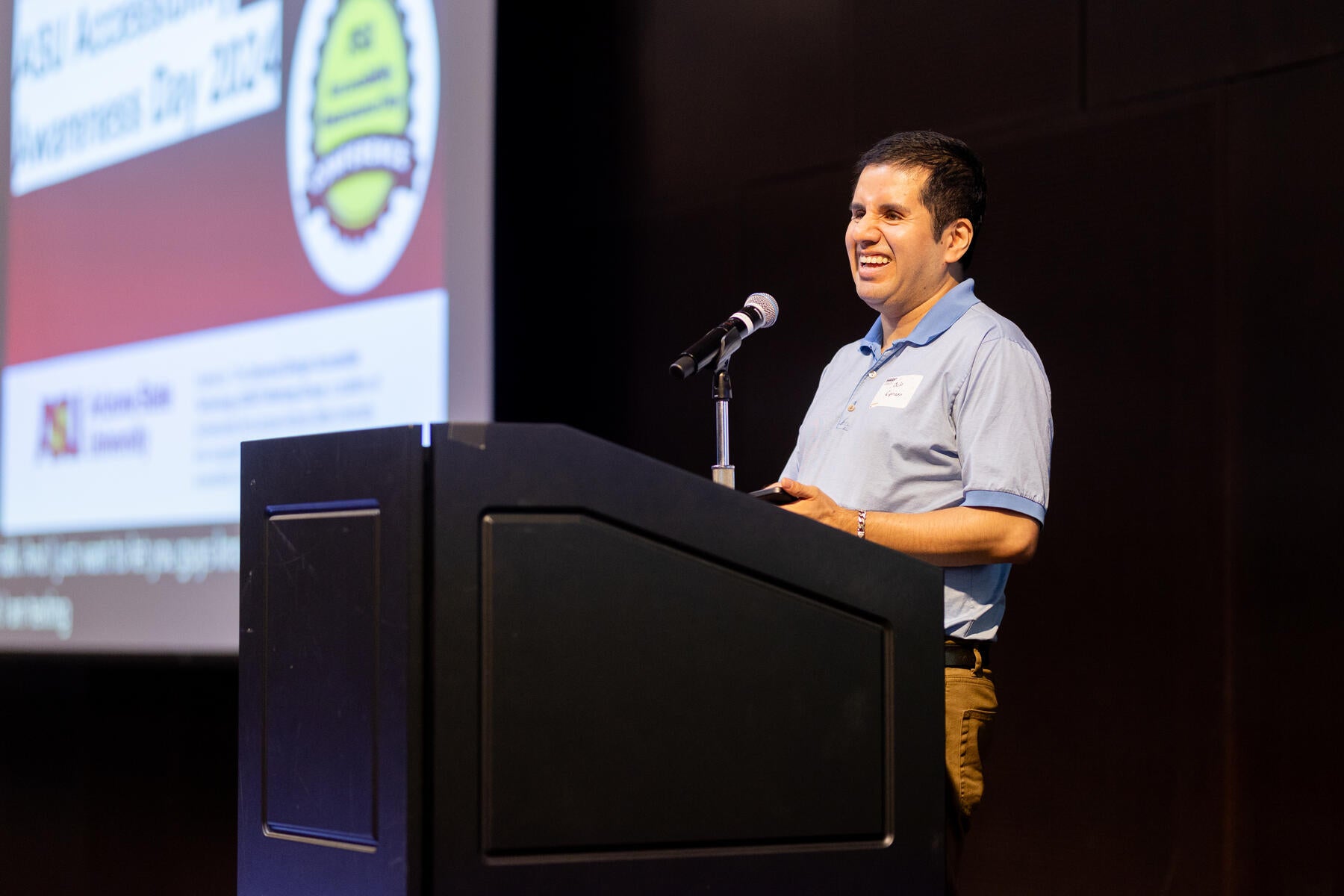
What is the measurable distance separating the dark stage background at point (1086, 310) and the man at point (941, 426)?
1.01 metres

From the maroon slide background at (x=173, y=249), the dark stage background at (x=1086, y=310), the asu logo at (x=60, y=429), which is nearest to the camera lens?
the dark stage background at (x=1086, y=310)

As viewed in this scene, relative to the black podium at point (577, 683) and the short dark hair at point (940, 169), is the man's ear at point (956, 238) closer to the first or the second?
the short dark hair at point (940, 169)

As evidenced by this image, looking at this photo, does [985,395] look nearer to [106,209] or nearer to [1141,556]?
[1141,556]

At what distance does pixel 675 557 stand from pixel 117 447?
3685 mm

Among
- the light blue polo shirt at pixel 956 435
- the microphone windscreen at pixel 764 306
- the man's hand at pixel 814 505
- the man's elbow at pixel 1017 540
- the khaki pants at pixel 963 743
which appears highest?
the microphone windscreen at pixel 764 306

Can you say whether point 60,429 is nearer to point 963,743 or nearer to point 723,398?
point 723,398

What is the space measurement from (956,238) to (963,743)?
0.67m

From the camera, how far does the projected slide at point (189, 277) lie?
366cm

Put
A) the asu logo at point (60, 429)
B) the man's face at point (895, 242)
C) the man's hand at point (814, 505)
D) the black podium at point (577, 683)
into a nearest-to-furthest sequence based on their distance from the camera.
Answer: the black podium at point (577, 683) → the man's hand at point (814, 505) → the man's face at point (895, 242) → the asu logo at point (60, 429)

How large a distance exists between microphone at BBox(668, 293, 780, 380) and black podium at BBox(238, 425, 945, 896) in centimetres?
34

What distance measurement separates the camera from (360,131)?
375 cm

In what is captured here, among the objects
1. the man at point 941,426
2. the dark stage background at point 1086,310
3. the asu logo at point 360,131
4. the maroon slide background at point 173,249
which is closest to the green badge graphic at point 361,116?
the asu logo at point 360,131

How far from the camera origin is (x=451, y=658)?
107 cm

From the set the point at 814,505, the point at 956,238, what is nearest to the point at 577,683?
the point at 814,505
